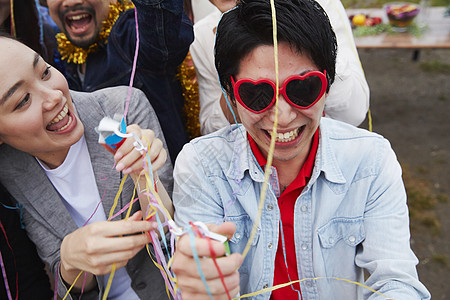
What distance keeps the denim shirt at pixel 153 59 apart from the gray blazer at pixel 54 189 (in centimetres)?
14

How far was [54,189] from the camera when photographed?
5.53 feet

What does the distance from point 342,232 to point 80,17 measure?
1.64m

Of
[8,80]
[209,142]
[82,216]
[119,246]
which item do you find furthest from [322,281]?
[8,80]

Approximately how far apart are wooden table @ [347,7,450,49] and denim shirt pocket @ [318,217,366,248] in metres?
3.12

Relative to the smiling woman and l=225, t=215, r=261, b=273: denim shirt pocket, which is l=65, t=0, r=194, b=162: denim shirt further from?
l=225, t=215, r=261, b=273: denim shirt pocket

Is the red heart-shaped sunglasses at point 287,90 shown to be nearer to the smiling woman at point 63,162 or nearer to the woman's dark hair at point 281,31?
the woman's dark hair at point 281,31

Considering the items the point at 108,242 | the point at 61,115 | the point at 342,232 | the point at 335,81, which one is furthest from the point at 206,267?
the point at 335,81

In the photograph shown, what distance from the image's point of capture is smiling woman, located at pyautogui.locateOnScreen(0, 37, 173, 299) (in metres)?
1.40

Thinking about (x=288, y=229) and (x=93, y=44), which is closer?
(x=288, y=229)

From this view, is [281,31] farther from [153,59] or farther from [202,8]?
[202,8]

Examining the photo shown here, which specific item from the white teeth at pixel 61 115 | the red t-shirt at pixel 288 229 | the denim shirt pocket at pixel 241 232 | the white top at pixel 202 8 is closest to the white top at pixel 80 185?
the white teeth at pixel 61 115

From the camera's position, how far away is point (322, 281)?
5.04 ft

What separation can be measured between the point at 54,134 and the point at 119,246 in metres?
0.56

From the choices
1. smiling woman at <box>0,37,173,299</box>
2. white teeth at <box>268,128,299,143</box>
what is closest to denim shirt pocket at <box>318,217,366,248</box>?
white teeth at <box>268,128,299,143</box>
